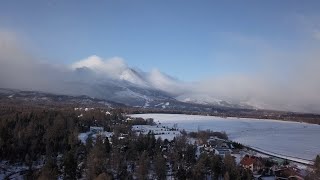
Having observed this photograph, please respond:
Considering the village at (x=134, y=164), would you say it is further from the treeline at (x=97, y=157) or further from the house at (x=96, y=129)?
the house at (x=96, y=129)

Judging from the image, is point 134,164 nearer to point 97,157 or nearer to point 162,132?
point 97,157

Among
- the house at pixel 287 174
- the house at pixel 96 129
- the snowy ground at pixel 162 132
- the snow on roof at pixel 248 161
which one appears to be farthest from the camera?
the house at pixel 96 129

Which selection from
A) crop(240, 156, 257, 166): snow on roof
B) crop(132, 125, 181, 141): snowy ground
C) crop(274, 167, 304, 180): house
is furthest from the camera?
Result: crop(132, 125, 181, 141): snowy ground

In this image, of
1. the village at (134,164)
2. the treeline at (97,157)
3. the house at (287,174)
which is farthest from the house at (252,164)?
the treeline at (97,157)

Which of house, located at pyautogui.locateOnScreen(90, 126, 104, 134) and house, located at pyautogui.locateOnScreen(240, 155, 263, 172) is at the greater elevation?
house, located at pyautogui.locateOnScreen(90, 126, 104, 134)

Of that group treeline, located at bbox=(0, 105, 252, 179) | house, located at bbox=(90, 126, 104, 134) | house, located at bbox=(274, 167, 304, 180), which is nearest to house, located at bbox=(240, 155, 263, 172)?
house, located at bbox=(274, 167, 304, 180)

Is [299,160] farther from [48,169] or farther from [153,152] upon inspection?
[48,169]

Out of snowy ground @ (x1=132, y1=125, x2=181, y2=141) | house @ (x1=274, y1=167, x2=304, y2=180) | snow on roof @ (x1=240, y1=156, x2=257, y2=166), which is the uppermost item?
snowy ground @ (x1=132, y1=125, x2=181, y2=141)

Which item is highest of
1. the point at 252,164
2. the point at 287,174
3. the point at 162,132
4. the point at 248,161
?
the point at 162,132

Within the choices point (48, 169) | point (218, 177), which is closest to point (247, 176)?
point (218, 177)

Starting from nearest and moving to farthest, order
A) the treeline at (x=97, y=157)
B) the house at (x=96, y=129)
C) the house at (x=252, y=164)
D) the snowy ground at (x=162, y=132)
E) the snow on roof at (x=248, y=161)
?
the treeline at (x=97, y=157) → the house at (x=252, y=164) → the snow on roof at (x=248, y=161) → the snowy ground at (x=162, y=132) → the house at (x=96, y=129)

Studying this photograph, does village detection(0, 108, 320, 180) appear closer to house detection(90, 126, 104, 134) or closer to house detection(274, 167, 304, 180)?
house detection(274, 167, 304, 180)

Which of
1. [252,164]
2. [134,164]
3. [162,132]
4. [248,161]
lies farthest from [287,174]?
[162,132]
